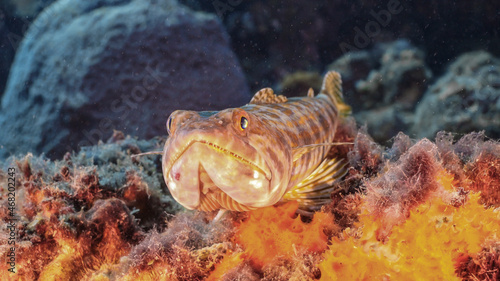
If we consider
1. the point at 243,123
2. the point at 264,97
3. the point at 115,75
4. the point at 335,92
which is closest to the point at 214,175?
the point at 243,123

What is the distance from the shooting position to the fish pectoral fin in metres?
3.06

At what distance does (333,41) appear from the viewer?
1033 cm

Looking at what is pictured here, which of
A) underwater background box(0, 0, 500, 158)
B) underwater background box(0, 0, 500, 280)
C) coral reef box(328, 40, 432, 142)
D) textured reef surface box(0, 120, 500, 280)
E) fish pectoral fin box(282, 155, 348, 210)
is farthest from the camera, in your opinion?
coral reef box(328, 40, 432, 142)

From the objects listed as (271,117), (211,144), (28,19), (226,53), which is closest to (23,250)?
(211,144)

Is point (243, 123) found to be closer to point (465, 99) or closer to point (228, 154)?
point (228, 154)

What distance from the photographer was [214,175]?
2.09 m

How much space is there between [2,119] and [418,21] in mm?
12386

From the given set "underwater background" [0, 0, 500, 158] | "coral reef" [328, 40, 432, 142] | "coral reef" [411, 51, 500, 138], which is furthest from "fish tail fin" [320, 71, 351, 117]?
"coral reef" [328, 40, 432, 142]

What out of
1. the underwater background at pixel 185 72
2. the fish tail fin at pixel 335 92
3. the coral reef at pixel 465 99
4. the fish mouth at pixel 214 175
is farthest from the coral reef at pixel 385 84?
the fish mouth at pixel 214 175

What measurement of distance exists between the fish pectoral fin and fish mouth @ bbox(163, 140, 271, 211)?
937 mm

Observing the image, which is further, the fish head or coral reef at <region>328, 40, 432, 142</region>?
coral reef at <region>328, 40, 432, 142</region>

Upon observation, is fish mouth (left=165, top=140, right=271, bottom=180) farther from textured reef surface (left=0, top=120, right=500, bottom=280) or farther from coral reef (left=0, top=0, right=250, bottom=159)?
coral reef (left=0, top=0, right=250, bottom=159)

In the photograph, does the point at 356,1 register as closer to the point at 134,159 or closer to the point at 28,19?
the point at 134,159

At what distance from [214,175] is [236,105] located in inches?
243
